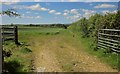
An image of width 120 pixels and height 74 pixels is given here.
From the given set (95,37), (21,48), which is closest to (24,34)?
(21,48)

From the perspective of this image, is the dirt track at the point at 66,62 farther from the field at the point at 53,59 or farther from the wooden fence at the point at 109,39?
the wooden fence at the point at 109,39

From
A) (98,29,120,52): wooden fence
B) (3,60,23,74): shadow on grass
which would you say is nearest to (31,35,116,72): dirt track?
(3,60,23,74): shadow on grass

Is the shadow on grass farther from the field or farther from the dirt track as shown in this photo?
the dirt track

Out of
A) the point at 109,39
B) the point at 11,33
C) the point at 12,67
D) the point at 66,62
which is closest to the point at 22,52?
the point at 66,62

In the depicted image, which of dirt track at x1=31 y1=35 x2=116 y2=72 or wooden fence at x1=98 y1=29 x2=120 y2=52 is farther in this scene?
wooden fence at x1=98 y1=29 x2=120 y2=52

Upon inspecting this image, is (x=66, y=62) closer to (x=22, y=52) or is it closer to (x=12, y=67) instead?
(x=12, y=67)

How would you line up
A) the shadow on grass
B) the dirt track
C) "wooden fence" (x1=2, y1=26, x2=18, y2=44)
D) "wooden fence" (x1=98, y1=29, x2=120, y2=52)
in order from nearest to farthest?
the shadow on grass
the dirt track
"wooden fence" (x1=98, y1=29, x2=120, y2=52)
"wooden fence" (x1=2, y1=26, x2=18, y2=44)

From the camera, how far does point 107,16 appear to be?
54.5 feet

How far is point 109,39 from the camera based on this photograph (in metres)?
15.1

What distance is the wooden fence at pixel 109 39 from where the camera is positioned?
14.0 metres

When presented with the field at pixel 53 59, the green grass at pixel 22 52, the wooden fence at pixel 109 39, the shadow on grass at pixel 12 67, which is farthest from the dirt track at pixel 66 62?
the wooden fence at pixel 109 39

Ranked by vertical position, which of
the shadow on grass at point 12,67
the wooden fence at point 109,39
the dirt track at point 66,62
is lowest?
the dirt track at point 66,62

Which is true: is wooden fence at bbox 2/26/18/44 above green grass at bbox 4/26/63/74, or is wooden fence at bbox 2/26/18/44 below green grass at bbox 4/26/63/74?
above

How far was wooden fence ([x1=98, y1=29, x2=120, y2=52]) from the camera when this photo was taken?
14023 mm
